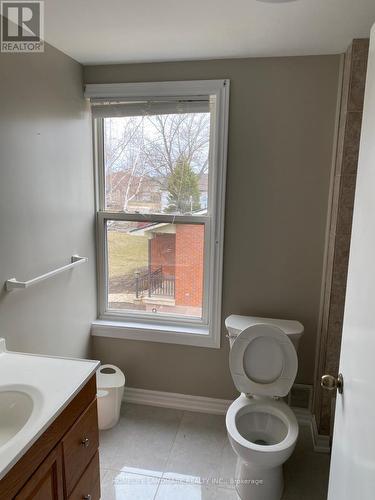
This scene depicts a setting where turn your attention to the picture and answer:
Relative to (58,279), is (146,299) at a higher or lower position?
lower

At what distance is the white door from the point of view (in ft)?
2.90

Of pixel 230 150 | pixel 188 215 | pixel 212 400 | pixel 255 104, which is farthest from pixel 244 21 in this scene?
pixel 212 400

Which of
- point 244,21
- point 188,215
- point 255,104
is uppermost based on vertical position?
point 244,21

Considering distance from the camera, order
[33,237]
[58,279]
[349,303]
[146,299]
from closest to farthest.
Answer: [349,303] → [33,237] → [58,279] → [146,299]

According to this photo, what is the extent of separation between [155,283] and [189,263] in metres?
0.29

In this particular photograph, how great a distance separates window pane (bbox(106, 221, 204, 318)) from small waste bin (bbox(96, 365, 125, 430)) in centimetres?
50

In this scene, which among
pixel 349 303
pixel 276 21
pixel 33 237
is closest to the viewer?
pixel 349 303

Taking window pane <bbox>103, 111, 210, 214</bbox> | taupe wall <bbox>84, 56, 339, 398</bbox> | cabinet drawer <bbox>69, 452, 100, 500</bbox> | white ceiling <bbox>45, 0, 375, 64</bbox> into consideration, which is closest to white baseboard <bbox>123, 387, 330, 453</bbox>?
taupe wall <bbox>84, 56, 339, 398</bbox>

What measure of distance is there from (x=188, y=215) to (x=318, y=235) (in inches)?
32.8

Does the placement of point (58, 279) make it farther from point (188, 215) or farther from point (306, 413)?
point (306, 413)

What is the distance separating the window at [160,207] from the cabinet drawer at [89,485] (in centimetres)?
99

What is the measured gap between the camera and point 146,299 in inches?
101

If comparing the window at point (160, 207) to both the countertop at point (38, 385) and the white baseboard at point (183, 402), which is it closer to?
the white baseboard at point (183, 402)

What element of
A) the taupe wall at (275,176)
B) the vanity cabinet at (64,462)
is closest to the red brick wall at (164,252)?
the taupe wall at (275,176)
